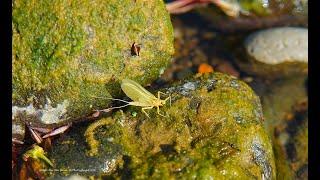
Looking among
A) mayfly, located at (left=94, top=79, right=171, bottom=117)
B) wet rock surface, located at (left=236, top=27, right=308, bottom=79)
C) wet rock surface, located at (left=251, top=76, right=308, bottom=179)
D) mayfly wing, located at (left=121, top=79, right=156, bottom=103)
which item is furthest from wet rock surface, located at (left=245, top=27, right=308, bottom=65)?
mayfly wing, located at (left=121, top=79, right=156, bottom=103)

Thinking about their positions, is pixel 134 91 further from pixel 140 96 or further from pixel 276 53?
pixel 276 53

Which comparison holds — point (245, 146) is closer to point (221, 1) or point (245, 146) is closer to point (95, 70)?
point (95, 70)

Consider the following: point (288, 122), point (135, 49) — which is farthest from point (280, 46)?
point (135, 49)

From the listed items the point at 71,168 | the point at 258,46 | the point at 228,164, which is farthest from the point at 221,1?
the point at 71,168

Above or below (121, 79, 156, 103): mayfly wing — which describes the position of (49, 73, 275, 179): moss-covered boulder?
below

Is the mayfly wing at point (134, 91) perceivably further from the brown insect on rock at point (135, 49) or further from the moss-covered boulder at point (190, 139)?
the brown insect on rock at point (135, 49)

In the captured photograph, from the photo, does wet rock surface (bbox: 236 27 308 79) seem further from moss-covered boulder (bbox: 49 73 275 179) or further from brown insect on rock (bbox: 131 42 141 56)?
brown insect on rock (bbox: 131 42 141 56)

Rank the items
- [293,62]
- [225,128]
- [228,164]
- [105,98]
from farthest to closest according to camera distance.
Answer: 1. [293,62]
2. [105,98]
3. [225,128]
4. [228,164]

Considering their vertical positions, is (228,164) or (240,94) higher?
(240,94)

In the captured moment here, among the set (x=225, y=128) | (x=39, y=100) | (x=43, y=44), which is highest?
(x=43, y=44)
